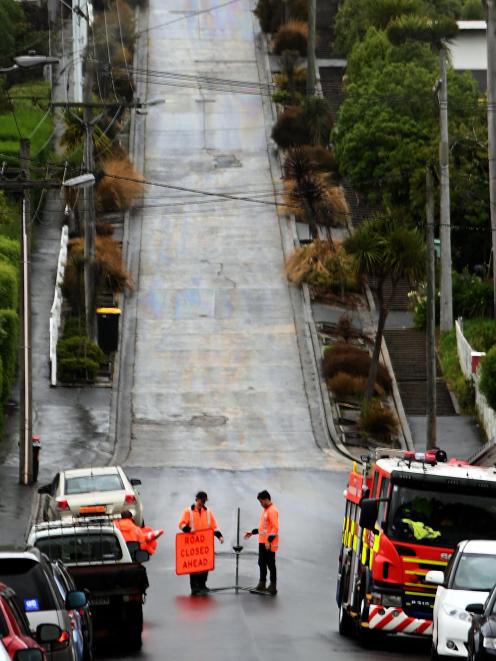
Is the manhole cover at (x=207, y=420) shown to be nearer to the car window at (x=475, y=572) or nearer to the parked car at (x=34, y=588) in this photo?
the car window at (x=475, y=572)

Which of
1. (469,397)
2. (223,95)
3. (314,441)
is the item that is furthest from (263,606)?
(223,95)

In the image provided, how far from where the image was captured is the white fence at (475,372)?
4472 cm

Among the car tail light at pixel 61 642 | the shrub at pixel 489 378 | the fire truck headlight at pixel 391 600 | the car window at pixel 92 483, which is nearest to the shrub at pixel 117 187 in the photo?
the shrub at pixel 489 378

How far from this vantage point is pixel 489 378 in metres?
43.7

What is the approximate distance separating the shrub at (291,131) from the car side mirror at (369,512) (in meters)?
46.6

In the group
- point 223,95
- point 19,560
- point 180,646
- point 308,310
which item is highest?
point 223,95

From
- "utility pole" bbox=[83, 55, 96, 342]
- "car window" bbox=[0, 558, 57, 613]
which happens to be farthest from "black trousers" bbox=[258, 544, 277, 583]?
"utility pole" bbox=[83, 55, 96, 342]

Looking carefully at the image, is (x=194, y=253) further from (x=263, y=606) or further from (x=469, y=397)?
(x=263, y=606)

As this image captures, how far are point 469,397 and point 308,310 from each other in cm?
826

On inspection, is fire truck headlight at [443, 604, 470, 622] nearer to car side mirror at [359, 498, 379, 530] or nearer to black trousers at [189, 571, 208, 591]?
car side mirror at [359, 498, 379, 530]

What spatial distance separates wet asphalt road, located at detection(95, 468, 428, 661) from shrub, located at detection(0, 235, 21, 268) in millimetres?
10111

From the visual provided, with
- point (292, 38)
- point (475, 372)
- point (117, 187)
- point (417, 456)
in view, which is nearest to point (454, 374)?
point (475, 372)

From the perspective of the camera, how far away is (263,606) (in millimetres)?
26125

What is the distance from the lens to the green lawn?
6078 cm
